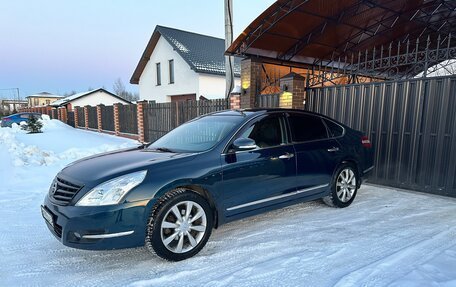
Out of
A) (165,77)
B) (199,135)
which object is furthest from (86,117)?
(199,135)

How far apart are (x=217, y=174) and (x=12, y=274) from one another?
218cm

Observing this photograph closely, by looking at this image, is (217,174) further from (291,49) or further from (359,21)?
(359,21)

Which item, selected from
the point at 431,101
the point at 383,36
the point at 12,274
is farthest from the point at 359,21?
the point at 12,274

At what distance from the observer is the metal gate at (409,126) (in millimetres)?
5043

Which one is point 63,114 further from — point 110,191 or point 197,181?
point 197,181

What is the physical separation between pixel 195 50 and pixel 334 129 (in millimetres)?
18736

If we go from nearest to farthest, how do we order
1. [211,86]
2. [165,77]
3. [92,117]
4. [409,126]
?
[409,126], [211,86], [92,117], [165,77]

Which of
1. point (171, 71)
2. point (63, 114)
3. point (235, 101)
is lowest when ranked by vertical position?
point (63, 114)

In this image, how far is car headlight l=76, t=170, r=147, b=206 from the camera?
8.86ft

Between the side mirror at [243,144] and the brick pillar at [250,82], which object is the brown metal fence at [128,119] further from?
the side mirror at [243,144]

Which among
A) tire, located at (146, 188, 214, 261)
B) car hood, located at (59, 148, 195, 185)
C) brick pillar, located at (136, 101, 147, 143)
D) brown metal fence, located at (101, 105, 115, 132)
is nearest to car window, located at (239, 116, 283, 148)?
car hood, located at (59, 148, 195, 185)

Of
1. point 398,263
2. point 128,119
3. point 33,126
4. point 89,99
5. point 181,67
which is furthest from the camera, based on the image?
point 89,99

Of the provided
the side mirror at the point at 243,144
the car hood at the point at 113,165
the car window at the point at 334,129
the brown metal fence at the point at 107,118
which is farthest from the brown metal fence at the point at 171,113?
the car hood at the point at 113,165

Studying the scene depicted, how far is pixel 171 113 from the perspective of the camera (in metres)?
11.9
